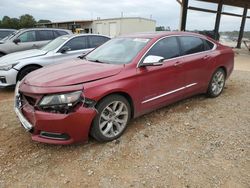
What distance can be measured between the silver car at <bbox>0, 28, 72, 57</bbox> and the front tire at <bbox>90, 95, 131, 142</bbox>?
699 centimetres

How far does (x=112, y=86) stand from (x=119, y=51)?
108 cm

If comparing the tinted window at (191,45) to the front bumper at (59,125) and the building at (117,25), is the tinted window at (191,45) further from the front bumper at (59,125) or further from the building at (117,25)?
the building at (117,25)

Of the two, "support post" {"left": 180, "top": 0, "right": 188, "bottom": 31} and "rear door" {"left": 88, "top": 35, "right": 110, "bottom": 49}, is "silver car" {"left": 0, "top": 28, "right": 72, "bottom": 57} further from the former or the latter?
"support post" {"left": 180, "top": 0, "right": 188, "bottom": 31}

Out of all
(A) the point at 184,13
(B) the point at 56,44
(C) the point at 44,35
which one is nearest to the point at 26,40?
(C) the point at 44,35

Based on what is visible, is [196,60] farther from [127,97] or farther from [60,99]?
[60,99]

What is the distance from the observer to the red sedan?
3.17 metres

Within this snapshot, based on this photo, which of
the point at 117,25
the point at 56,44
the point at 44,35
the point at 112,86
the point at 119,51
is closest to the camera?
the point at 112,86

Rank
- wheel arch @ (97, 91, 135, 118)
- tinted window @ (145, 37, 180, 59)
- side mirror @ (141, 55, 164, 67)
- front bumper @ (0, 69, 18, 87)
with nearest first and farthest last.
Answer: wheel arch @ (97, 91, 135, 118), side mirror @ (141, 55, 164, 67), tinted window @ (145, 37, 180, 59), front bumper @ (0, 69, 18, 87)

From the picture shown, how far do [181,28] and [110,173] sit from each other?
13.7m

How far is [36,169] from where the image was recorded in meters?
3.07

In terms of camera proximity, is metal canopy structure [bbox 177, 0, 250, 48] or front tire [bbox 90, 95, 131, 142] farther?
metal canopy structure [bbox 177, 0, 250, 48]

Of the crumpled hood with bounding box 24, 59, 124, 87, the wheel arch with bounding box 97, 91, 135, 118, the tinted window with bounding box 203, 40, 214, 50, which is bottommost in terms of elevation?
the wheel arch with bounding box 97, 91, 135, 118

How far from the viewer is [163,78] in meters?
4.24

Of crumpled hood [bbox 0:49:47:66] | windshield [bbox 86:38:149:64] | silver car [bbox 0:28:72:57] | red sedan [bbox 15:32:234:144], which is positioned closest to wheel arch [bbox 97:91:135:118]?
red sedan [bbox 15:32:234:144]
